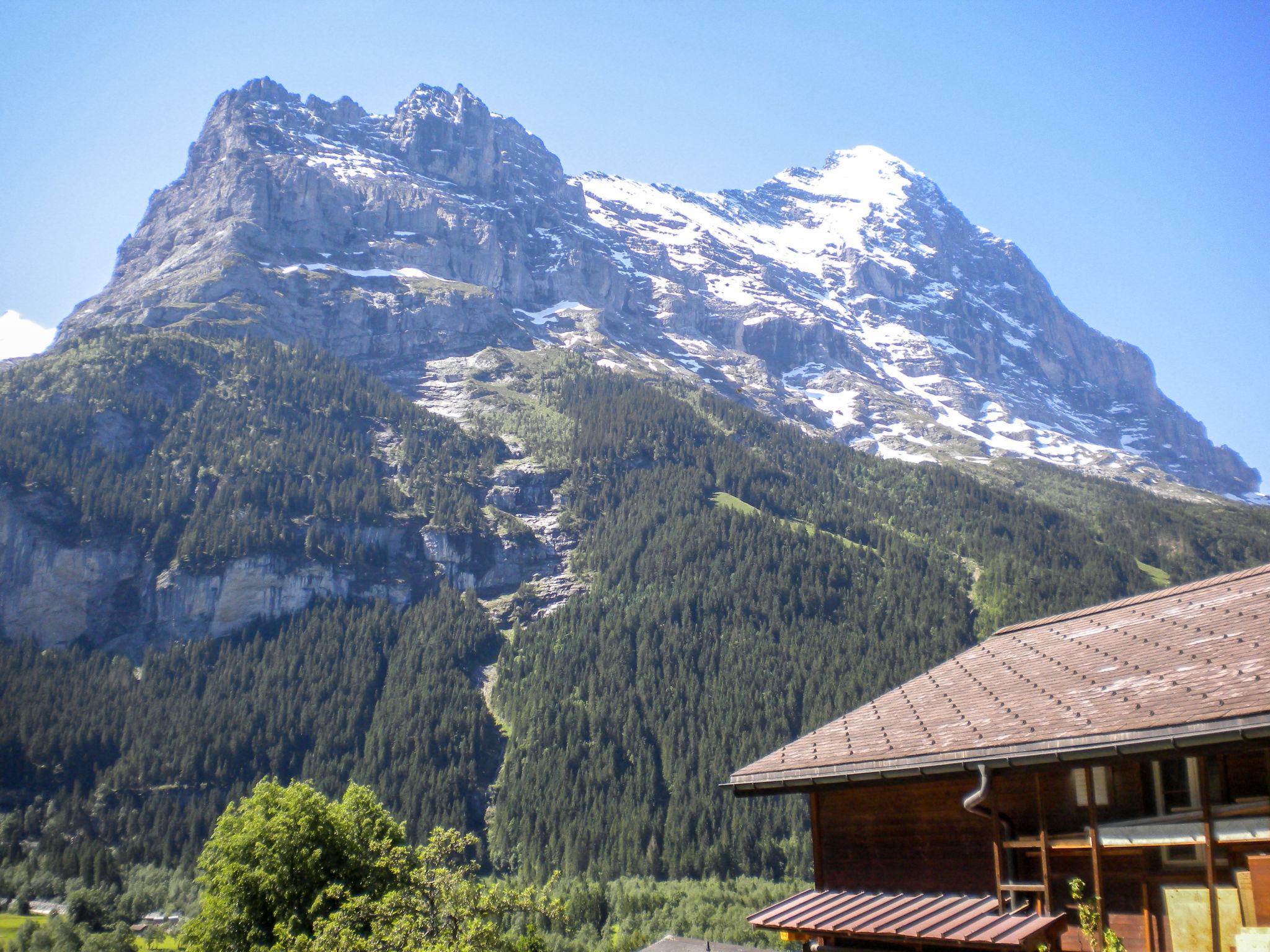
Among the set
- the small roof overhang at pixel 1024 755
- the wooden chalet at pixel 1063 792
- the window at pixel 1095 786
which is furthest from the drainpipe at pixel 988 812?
the window at pixel 1095 786

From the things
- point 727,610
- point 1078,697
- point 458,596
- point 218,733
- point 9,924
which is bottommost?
point 9,924

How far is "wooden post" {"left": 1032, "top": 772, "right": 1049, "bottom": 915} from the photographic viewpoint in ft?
38.2

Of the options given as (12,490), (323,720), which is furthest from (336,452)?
(323,720)

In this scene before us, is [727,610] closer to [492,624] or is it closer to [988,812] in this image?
[492,624]

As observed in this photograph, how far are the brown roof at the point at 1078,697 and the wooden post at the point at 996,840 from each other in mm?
950

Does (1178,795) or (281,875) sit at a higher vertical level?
(1178,795)

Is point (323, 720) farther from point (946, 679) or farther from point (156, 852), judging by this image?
point (946, 679)

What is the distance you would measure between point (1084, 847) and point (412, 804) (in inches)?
4376

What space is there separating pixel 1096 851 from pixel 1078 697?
1.78 metres

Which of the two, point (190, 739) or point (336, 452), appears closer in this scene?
point (190, 739)

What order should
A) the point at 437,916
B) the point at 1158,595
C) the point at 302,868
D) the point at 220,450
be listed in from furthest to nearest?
the point at 220,450 → the point at 302,868 → the point at 437,916 → the point at 1158,595

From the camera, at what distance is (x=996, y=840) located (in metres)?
12.2

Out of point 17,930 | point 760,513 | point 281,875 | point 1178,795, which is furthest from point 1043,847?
point 760,513

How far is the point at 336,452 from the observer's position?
174125mm
